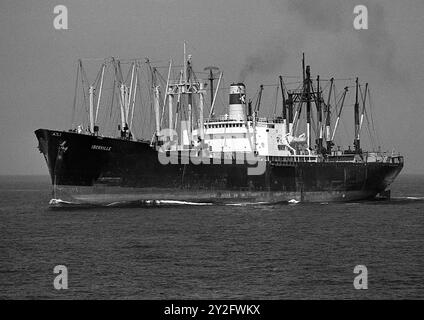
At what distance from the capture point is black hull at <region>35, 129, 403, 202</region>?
49375 millimetres

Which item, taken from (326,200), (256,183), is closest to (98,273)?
(256,183)

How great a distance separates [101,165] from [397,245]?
75.6 feet

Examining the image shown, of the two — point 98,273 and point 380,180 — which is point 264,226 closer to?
point 98,273

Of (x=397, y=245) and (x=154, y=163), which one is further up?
(x=154, y=163)

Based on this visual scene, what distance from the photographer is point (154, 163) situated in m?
51.9

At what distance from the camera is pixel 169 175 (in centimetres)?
5272

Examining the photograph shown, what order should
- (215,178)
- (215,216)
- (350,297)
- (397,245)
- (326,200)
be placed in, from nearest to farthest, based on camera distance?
1. (350,297)
2. (397,245)
3. (215,216)
4. (215,178)
5. (326,200)

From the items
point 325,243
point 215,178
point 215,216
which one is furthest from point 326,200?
point 325,243

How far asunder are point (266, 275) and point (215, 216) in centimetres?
2094

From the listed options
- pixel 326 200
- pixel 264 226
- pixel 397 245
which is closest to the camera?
pixel 397 245

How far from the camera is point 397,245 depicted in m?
36.6

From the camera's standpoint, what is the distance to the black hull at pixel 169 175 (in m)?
49.4
